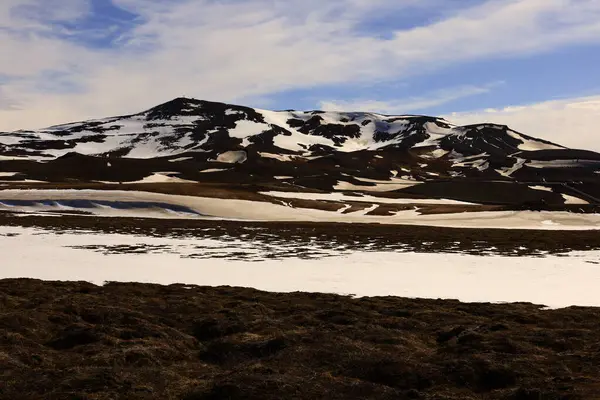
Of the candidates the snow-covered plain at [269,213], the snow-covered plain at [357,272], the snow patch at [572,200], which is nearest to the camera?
the snow-covered plain at [357,272]

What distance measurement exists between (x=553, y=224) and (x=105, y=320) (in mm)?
62896

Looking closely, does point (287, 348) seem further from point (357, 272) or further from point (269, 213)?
point (269, 213)

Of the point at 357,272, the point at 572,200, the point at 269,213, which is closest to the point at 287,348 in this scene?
the point at 357,272

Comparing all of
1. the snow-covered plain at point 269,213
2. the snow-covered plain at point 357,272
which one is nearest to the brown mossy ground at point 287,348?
the snow-covered plain at point 357,272

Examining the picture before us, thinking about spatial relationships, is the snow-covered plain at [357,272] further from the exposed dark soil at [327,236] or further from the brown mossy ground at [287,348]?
the brown mossy ground at [287,348]

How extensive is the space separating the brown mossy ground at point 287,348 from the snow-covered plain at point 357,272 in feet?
11.2

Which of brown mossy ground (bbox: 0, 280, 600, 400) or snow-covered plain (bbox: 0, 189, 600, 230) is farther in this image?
snow-covered plain (bbox: 0, 189, 600, 230)

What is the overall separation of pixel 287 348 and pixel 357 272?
15.3 metres

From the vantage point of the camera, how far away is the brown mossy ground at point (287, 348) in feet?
32.5

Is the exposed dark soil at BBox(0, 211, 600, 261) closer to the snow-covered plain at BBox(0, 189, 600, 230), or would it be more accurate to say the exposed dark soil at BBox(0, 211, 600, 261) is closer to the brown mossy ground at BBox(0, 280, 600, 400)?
the snow-covered plain at BBox(0, 189, 600, 230)

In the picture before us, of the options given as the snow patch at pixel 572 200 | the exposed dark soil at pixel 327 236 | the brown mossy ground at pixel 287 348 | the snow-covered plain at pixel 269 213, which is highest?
the snow patch at pixel 572 200

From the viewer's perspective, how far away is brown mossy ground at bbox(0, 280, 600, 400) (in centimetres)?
991

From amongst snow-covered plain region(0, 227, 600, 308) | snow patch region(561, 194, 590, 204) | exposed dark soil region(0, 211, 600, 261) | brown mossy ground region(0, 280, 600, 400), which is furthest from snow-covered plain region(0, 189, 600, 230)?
brown mossy ground region(0, 280, 600, 400)

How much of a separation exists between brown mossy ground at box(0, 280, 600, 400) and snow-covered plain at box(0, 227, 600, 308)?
3399 millimetres
